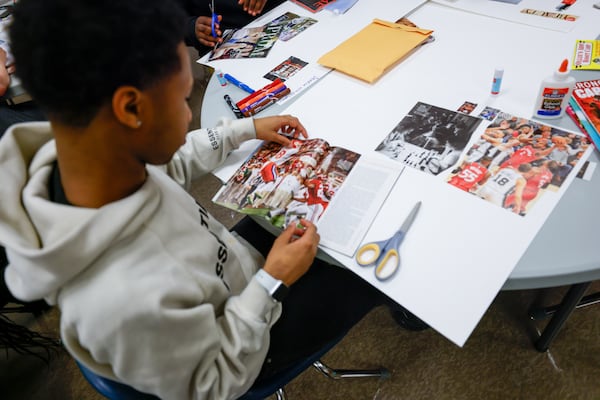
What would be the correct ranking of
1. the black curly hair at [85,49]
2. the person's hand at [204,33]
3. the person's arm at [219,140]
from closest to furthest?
the black curly hair at [85,49]
the person's arm at [219,140]
the person's hand at [204,33]

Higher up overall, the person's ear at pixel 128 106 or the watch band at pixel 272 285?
the person's ear at pixel 128 106

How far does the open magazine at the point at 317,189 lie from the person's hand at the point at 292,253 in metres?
0.03

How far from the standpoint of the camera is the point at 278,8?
1.38 meters

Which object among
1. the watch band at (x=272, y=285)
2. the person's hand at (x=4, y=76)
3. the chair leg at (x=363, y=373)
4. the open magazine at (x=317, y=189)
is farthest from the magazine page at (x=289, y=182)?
the person's hand at (x=4, y=76)

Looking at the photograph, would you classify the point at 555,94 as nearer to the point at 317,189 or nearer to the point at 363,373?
the point at 317,189

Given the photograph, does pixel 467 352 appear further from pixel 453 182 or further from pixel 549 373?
pixel 453 182

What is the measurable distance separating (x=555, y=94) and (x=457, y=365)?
838 mm

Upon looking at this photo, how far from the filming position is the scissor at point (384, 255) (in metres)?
0.67

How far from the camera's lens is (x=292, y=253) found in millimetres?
714

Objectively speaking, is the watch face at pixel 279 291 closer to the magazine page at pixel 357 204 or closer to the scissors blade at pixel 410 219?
the magazine page at pixel 357 204

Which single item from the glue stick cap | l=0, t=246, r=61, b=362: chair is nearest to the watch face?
the glue stick cap

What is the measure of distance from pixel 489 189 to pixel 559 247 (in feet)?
0.49

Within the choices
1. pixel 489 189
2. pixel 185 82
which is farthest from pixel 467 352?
pixel 185 82

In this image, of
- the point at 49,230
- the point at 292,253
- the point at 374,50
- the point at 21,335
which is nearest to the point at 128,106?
the point at 49,230
